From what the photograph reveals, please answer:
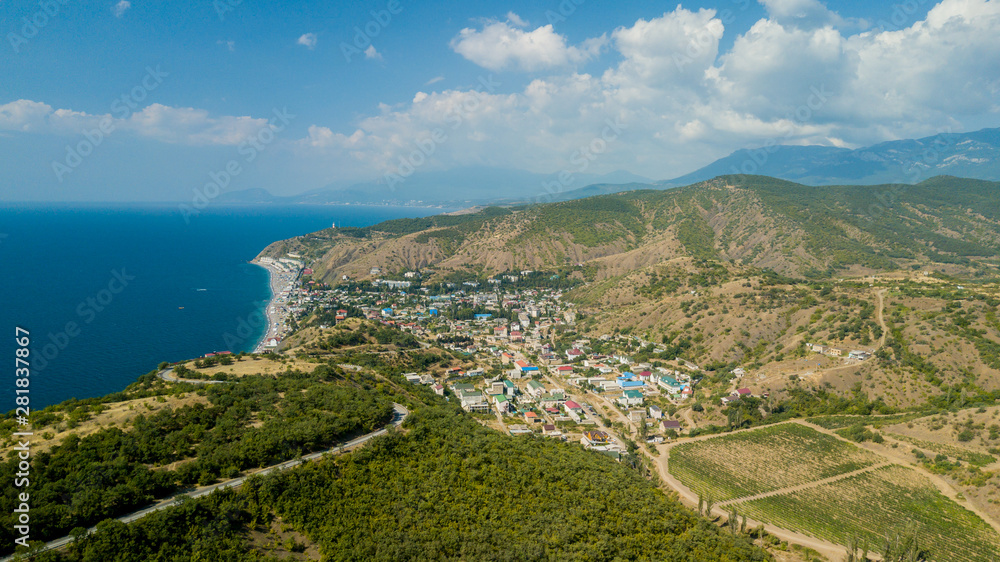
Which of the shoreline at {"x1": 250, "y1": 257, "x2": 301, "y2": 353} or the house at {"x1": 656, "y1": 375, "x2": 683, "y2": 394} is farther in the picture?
the shoreline at {"x1": 250, "y1": 257, "x2": 301, "y2": 353}

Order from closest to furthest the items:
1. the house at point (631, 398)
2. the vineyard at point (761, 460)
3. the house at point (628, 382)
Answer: the vineyard at point (761, 460)
the house at point (631, 398)
the house at point (628, 382)

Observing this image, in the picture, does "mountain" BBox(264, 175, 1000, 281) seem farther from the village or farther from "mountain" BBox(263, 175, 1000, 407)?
the village

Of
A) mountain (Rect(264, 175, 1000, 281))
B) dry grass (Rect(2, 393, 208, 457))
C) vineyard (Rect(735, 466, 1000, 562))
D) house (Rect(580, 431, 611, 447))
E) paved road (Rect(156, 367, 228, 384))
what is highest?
mountain (Rect(264, 175, 1000, 281))

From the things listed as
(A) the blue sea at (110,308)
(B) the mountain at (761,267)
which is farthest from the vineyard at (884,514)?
(A) the blue sea at (110,308)

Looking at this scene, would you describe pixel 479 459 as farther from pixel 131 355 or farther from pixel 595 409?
pixel 131 355

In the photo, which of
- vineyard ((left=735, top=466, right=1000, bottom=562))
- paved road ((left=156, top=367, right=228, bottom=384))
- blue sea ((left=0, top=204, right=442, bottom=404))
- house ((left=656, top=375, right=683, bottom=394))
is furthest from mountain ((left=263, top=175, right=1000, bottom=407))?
paved road ((left=156, top=367, right=228, bottom=384))

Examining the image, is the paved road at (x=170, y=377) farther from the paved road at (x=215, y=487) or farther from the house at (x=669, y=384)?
the house at (x=669, y=384)
